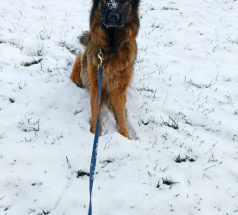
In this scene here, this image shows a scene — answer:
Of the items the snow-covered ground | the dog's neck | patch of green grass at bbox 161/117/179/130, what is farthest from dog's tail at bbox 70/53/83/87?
patch of green grass at bbox 161/117/179/130

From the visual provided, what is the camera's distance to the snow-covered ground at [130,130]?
2.48 meters

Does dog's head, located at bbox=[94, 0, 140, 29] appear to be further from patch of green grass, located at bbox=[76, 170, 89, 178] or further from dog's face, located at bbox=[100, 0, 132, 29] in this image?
patch of green grass, located at bbox=[76, 170, 89, 178]

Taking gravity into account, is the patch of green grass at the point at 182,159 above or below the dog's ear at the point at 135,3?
below

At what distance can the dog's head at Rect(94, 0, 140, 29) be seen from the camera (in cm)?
278

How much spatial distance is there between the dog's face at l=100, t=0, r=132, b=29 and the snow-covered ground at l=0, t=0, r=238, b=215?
1.29 metres

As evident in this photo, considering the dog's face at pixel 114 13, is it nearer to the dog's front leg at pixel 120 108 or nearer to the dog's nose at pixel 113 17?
the dog's nose at pixel 113 17

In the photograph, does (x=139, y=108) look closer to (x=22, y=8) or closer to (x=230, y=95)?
(x=230, y=95)

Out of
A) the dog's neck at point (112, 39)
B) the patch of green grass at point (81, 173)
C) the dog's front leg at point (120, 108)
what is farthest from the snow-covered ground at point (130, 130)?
the dog's neck at point (112, 39)

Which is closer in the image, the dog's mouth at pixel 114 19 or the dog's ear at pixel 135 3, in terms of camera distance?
the dog's mouth at pixel 114 19

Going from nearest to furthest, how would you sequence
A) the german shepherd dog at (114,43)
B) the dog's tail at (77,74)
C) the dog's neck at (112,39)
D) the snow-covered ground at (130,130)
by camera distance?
the snow-covered ground at (130,130), the german shepherd dog at (114,43), the dog's neck at (112,39), the dog's tail at (77,74)

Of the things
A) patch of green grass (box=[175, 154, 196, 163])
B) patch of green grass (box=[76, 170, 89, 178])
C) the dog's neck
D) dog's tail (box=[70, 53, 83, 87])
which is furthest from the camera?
dog's tail (box=[70, 53, 83, 87])

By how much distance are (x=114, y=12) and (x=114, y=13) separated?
11mm

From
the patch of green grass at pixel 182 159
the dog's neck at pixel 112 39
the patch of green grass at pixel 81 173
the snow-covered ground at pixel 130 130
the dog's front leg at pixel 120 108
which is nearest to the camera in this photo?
the snow-covered ground at pixel 130 130

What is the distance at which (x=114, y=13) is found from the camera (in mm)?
2760
